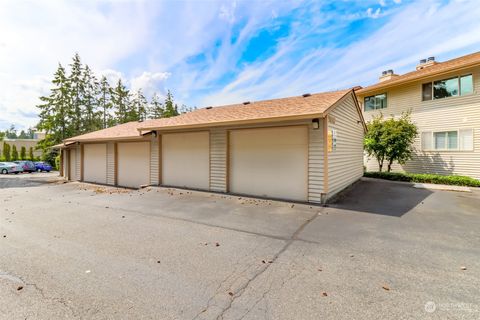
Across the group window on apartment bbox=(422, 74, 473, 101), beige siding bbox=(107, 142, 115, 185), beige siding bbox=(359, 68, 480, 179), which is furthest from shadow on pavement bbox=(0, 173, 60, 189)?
window on apartment bbox=(422, 74, 473, 101)

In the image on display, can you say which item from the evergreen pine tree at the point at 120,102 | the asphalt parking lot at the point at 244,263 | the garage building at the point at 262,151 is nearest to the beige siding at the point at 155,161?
the garage building at the point at 262,151

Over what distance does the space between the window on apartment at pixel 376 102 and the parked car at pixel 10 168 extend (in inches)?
1343

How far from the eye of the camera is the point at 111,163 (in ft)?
43.8

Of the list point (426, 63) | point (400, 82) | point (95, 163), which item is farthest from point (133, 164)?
point (426, 63)

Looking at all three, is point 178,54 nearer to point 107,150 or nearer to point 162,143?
point 162,143

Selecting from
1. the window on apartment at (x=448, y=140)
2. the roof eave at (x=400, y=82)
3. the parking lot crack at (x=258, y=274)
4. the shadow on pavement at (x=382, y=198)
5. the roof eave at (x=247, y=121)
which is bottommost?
the parking lot crack at (x=258, y=274)

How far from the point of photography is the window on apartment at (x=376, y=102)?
1483cm

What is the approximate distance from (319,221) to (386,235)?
1402mm

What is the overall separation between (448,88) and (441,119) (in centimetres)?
161

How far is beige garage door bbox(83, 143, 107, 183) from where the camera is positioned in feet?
45.4

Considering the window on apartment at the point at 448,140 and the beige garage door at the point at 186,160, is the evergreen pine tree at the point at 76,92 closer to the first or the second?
the beige garage door at the point at 186,160

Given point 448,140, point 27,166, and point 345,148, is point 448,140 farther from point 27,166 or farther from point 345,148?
point 27,166

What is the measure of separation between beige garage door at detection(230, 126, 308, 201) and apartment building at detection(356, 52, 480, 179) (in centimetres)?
964

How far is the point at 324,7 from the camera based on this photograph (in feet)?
29.4
